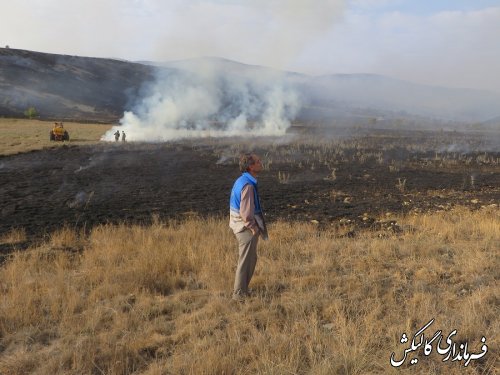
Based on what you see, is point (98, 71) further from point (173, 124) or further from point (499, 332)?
point (499, 332)

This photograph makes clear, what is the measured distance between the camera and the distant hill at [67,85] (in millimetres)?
73375

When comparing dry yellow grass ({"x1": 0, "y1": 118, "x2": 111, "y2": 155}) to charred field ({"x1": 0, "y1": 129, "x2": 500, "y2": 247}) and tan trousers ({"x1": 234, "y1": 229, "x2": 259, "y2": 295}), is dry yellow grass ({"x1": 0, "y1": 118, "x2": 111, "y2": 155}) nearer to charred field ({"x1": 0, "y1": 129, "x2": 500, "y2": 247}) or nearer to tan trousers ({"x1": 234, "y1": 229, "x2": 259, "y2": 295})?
charred field ({"x1": 0, "y1": 129, "x2": 500, "y2": 247})

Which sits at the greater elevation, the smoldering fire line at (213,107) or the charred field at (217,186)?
the smoldering fire line at (213,107)

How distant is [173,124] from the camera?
172 feet

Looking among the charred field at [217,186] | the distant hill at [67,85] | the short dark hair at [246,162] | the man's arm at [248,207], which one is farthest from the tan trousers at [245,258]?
the distant hill at [67,85]

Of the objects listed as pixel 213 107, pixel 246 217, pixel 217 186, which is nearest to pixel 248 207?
pixel 246 217

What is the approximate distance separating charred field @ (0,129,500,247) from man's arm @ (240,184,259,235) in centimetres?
492

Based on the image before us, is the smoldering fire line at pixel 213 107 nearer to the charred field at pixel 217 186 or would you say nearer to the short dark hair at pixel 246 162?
the charred field at pixel 217 186

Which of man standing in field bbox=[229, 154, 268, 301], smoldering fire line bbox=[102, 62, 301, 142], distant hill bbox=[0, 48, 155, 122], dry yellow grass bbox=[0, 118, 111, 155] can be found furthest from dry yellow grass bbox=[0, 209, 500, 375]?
distant hill bbox=[0, 48, 155, 122]

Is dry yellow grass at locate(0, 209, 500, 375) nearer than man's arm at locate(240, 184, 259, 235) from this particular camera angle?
Yes

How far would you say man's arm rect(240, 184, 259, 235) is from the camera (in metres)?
5.29

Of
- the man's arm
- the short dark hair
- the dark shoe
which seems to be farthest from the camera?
the dark shoe

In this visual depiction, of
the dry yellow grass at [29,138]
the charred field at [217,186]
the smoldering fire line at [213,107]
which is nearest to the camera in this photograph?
the charred field at [217,186]

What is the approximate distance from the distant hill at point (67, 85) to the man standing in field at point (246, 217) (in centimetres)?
6532
